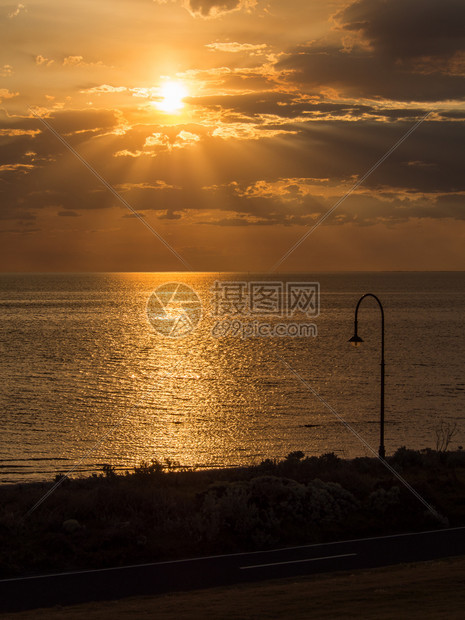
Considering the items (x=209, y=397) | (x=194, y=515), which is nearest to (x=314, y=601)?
(x=194, y=515)

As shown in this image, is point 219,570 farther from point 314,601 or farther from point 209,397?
point 209,397

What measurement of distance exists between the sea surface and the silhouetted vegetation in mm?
12146

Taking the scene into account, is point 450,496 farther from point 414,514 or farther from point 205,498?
point 205,498

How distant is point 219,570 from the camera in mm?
13820

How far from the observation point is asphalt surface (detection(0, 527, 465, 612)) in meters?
12.5

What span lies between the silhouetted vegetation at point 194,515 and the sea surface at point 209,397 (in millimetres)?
12146

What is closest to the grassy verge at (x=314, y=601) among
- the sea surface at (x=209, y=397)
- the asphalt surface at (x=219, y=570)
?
the asphalt surface at (x=219, y=570)

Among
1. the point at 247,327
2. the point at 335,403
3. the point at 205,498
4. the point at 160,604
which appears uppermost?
the point at 247,327

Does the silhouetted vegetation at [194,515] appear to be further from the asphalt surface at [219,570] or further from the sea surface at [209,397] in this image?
the sea surface at [209,397]

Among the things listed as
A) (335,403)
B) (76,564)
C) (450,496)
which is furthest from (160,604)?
(335,403)

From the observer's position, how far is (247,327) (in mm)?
121062

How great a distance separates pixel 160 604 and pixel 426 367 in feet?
187

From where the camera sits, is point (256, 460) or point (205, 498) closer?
point (205, 498)

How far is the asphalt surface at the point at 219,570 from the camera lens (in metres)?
12.5
